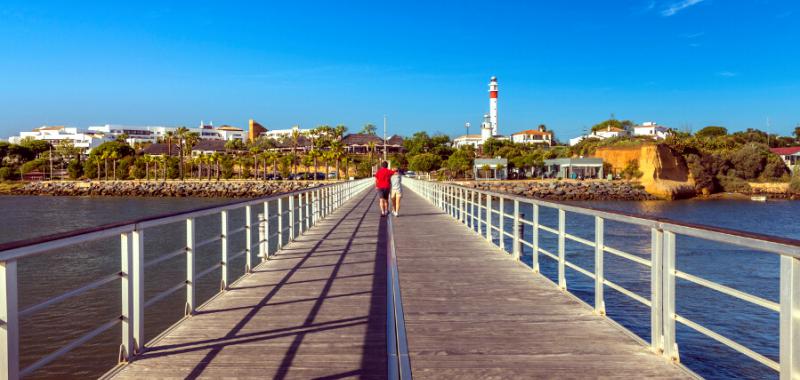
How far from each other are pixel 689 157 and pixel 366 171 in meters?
54.3

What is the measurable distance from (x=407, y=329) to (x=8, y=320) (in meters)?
3.18

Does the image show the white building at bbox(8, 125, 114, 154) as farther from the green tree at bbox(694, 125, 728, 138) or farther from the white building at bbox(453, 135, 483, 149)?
the green tree at bbox(694, 125, 728, 138)

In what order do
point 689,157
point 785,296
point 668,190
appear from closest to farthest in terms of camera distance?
Result: 1. point 785,296
2. point 668,190
3. point 689,157

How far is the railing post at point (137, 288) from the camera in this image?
4695 mm

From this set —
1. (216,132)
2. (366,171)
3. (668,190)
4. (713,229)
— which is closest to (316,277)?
(713,229)

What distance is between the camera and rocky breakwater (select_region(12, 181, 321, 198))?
91.1m

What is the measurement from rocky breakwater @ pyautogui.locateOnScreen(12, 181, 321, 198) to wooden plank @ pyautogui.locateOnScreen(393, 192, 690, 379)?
80868 millimetres

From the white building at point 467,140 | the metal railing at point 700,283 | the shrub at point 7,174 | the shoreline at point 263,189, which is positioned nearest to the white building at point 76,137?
the shrub at point 7,174

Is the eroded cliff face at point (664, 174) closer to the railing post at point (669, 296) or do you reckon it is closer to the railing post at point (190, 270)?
the railing post at point (669, 296)

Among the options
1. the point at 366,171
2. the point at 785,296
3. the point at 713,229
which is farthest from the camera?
the point at 366,171

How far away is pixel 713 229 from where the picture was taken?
12.7 ft

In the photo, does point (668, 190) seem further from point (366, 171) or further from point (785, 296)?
point (785, 296)

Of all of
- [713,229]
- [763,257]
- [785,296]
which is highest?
[713,229]

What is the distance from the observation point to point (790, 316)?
308cm
